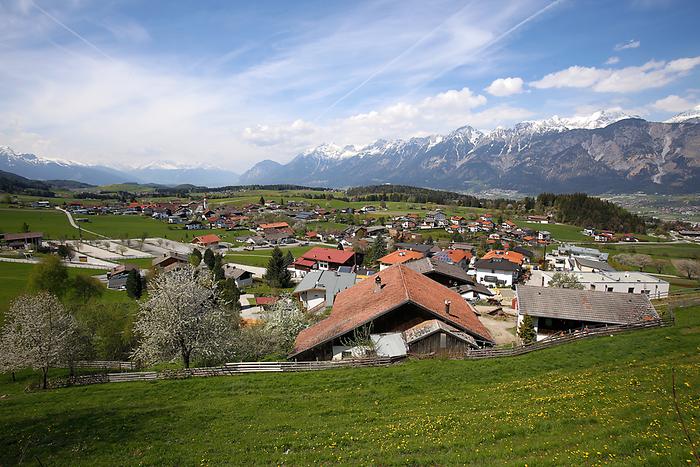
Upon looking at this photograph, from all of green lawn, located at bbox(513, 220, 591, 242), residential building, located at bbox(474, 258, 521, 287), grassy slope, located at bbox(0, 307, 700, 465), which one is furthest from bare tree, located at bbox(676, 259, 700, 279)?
grassy slope, located at bbox(0, 307, 700, 465)

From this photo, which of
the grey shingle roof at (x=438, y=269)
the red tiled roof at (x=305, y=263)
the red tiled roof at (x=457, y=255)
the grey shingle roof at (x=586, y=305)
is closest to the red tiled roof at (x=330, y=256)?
the red tiled roof at (x=305, y=263)

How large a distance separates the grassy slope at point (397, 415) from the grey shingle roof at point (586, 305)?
958 centimetres

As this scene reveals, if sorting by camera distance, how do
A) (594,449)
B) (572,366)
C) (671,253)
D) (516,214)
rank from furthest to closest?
(516,214) < (671,253) < (572,366) < (594,449)

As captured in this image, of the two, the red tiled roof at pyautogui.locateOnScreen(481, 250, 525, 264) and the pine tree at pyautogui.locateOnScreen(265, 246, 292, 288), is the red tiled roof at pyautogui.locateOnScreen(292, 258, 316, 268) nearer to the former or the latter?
the pine tree at pyautogui.locateOnScreen(265, 246, 292, 288)

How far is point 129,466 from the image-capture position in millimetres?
11766

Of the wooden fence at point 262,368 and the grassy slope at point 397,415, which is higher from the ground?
the grassy slope at point 397,415

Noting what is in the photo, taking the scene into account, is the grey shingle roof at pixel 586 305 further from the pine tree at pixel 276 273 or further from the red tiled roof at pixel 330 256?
the red tiled roof at pixel 330 256

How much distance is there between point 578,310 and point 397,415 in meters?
25.8

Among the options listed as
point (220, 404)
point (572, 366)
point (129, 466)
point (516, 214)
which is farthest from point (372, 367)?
point (516, 214)

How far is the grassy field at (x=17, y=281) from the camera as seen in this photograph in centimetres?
5950

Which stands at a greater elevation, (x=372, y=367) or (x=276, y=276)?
(x=372, y=367)

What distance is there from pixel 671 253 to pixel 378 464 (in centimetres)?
13849

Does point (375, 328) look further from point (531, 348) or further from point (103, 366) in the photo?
point (103, 366)

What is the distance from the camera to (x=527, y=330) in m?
31.5
